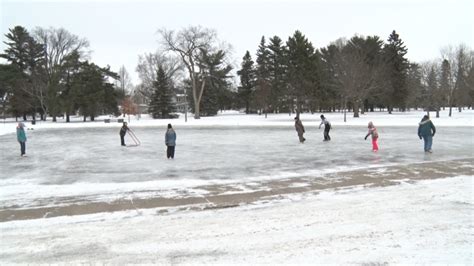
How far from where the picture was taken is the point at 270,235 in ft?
18.6

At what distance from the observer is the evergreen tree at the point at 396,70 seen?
6494 centimetres

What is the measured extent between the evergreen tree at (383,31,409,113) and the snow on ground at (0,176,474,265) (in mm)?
61191

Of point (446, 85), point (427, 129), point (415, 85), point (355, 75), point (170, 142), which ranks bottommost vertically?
point (170, 142)

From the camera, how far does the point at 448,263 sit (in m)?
4.59

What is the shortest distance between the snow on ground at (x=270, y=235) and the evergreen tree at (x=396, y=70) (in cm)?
6119

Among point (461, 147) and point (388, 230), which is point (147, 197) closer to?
point (388, 230)

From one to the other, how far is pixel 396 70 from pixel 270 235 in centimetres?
6846

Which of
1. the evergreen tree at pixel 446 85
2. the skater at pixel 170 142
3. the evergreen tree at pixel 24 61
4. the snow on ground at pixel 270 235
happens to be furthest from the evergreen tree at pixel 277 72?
the snow on ground at pixel 270 235

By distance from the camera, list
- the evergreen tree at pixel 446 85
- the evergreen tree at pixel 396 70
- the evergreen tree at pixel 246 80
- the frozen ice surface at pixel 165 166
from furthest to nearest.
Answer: the evergreen tree at pixel 246 80 → the evergreen tree at pixel 396 70 → the evergreen tree at pixel 446 85 → the frozen ice surface at pixel 165 166

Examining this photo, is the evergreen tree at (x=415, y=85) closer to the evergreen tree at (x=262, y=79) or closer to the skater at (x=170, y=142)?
the evergreen tree at (x=262, y=79)

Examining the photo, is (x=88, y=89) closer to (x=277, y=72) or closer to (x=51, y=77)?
(x=51, y=77)

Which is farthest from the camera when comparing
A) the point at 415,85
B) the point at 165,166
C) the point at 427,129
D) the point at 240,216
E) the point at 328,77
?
the point at 415,85

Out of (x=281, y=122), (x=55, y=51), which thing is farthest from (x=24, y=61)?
(x=281, y=122)

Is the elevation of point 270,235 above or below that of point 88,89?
below
